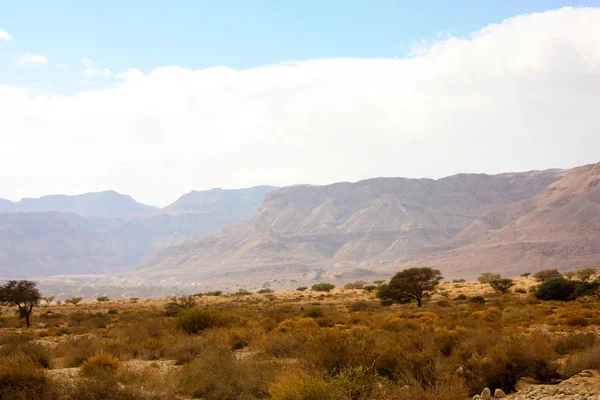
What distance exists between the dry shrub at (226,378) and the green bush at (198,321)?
9038mm

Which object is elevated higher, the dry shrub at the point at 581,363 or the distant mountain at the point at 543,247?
the dry shrub at the point at 581,363

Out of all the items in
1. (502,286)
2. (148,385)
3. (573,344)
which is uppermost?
(148,385)

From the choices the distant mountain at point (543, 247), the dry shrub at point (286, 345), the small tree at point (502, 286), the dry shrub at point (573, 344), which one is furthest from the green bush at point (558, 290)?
the distant mountain at point (543, 247)

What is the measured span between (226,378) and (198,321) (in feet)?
35.0

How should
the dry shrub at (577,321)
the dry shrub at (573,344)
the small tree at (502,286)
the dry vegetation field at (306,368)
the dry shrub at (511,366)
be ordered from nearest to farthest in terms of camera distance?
1. the dry vegetation field at (306,368)
2. the dry shrub at (511,366)
3. the dry shrub at (573,344)
4. the dry shrub at (577,321)
5. the small tree at (502,286)

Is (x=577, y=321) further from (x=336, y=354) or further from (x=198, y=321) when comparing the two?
(x=198, y=321)

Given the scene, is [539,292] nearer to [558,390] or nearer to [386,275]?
[558,390]

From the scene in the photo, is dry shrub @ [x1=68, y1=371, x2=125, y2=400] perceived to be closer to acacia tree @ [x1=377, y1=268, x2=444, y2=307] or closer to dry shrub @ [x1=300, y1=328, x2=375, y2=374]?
dry shrub @ [x1=300, y1=328, x2=375, y2=374]

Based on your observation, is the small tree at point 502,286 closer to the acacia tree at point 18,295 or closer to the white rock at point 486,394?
the acacia tree at point 18,295

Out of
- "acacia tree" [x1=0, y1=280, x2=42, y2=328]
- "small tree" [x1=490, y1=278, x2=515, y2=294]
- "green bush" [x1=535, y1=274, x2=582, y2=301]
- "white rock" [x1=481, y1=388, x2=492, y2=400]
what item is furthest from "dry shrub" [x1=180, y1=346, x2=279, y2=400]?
"small tree" [x1=490, y1=278, x2=515, y2=294]

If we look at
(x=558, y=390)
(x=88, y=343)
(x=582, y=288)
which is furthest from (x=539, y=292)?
(x=88, y=343)

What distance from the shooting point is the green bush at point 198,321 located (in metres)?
22.1

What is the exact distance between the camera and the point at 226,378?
12016 millimetres

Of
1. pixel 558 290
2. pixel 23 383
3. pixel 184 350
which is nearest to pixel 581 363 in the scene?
pixel 184 350
